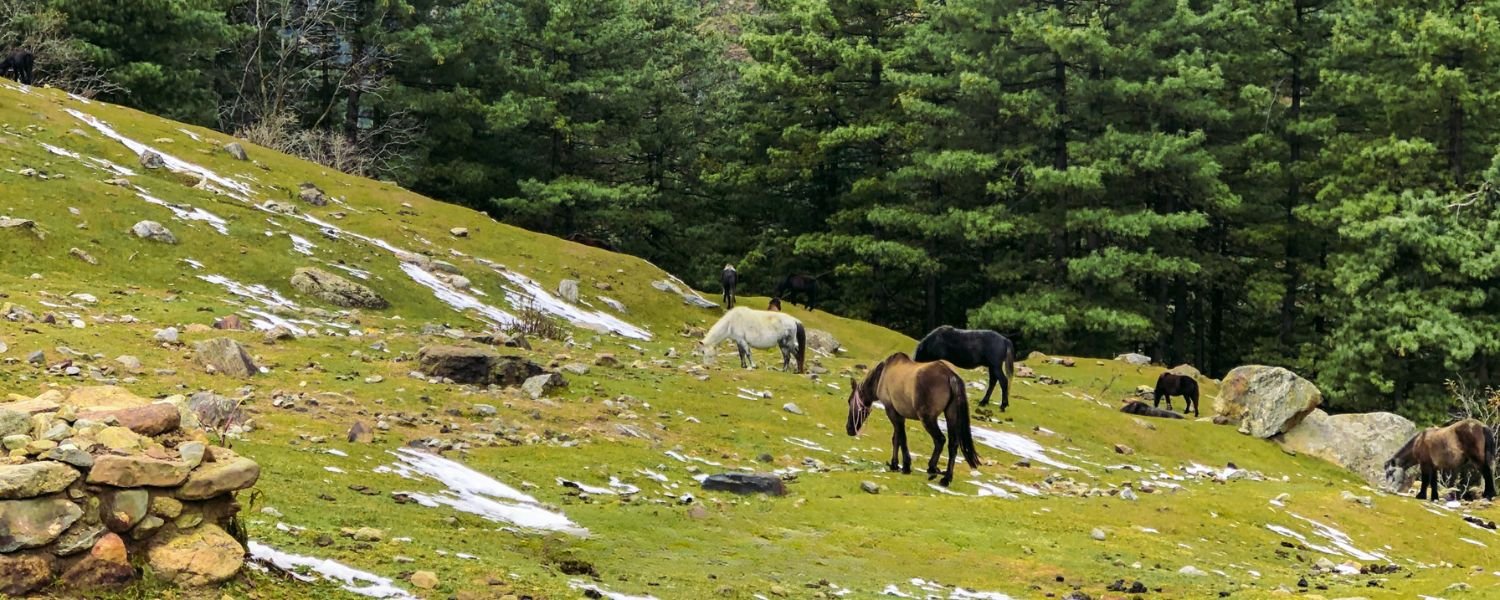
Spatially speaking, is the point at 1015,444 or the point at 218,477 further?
the point at 1015,444

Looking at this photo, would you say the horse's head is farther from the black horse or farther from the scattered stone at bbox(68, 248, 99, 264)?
the black horse

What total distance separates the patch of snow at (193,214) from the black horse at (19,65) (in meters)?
16.0

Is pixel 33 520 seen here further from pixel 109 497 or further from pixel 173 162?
pixel 173 162

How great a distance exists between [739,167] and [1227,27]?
78.6ft

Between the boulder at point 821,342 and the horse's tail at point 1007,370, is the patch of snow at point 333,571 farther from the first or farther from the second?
the boulder at point 821,342

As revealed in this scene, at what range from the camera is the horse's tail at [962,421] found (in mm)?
16453

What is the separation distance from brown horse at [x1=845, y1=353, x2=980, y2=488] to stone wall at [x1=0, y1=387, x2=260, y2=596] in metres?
10.8

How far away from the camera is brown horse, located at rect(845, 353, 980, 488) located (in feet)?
54.3

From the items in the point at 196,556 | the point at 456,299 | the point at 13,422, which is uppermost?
the point at 13,422

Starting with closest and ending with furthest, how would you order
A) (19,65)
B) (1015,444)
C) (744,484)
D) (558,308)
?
(744,484) < (1015,444) < (558,308) < (19,65)

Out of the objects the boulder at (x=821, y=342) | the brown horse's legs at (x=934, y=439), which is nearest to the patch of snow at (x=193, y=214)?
the boulder at (x=821, y=342)

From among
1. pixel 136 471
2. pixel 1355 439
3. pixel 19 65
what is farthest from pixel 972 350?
pixel 19 65

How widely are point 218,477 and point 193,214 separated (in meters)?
26.9

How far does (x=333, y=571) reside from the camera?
8070 mm
